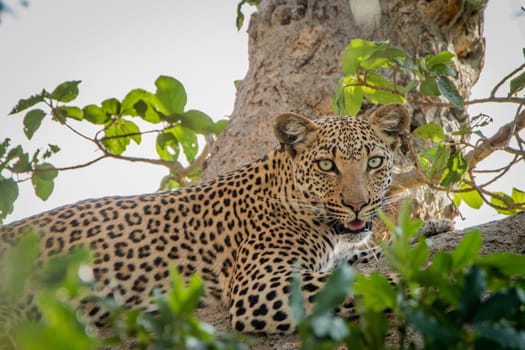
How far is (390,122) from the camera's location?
6.84 m

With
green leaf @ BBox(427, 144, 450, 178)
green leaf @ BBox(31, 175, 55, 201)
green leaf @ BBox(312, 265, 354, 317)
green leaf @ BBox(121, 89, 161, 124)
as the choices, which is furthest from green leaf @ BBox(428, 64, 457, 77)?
green leaf @ BBox(312, 265, 354, 317)

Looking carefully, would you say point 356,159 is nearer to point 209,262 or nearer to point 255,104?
point 209,262

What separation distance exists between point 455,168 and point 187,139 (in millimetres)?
3551

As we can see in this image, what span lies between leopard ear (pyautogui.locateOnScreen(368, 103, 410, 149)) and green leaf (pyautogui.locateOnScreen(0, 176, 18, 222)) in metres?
3.71

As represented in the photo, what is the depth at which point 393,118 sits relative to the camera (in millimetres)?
6832

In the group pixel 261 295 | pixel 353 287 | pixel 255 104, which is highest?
pixel 255 104

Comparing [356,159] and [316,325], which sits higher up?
[356,159]

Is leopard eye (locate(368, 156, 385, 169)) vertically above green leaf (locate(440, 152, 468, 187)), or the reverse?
leopard eye (locate(368, 156, 385, 169))

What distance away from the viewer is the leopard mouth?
6309 mm

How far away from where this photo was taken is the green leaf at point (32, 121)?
778 cm

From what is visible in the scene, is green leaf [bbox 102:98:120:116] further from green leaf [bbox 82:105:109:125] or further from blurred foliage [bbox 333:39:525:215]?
blurred foliage [bbox 333:39:525:215]

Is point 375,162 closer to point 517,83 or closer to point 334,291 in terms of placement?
point 517,83

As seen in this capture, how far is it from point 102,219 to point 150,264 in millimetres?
671

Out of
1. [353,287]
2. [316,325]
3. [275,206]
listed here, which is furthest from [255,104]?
[316,325]
